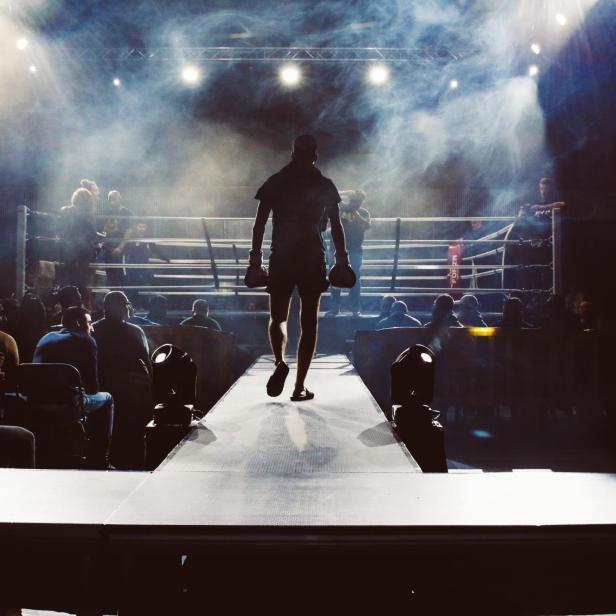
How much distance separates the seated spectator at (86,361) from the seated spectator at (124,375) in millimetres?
346

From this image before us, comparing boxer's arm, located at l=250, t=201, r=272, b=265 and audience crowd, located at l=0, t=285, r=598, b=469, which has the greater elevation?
boxer's arm, located at l=250, t=201, r=272, b=265

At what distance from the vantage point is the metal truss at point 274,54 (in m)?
8.76

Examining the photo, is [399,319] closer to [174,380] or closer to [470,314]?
[470,314]

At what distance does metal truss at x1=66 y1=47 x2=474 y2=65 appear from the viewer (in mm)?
8758

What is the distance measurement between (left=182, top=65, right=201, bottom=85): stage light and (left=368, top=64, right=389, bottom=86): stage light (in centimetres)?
300

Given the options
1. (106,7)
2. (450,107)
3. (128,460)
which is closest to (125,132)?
(106,7)

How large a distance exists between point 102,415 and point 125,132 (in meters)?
9.47

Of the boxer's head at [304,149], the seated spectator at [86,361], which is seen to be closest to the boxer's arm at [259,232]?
the boxer's head at [304,149]

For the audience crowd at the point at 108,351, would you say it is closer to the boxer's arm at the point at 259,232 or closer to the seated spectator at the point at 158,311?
the seated spectator at the point at 158,311

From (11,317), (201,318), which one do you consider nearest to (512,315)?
(201,318)

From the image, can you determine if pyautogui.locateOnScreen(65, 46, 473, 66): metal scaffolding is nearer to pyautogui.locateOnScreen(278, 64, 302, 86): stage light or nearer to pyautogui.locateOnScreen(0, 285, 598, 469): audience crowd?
pyautogui.locateOnScreen(278, 64, 302, 86): stage light

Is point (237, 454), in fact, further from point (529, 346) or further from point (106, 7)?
point (106, 7)

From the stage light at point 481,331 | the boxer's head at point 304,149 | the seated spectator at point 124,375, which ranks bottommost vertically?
the seated spectator at point 124,375

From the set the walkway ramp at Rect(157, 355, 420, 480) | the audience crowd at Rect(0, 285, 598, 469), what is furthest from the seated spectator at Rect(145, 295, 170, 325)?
the walkway ramp at Rect(157, 355, 420, 480)
